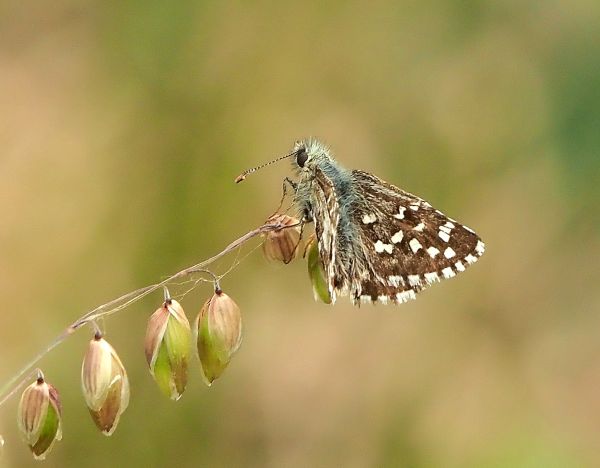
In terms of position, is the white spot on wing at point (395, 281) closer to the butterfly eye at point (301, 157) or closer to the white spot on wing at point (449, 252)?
the white spot on wing at point (449, 252)

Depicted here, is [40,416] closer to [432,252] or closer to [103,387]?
[103,387]

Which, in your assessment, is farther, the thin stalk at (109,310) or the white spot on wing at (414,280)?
the white spot on wing at (414,280)

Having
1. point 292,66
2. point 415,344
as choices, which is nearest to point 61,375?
point 415,344

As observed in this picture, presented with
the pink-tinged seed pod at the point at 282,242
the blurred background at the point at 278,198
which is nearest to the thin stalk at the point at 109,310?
the pink-tinged seed pod at the point at 282,242

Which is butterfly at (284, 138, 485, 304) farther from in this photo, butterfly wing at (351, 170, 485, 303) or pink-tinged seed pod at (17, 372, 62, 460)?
pink-tinged seed pod at (17, 372, 62, 460)

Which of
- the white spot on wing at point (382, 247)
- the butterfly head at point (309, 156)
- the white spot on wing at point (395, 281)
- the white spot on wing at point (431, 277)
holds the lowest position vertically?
the white spot on wing at point (431, 277)

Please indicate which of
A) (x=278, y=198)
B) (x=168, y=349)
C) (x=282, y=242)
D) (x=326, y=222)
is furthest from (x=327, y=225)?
(x=278, y=198)

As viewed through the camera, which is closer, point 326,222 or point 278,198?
point 326,222

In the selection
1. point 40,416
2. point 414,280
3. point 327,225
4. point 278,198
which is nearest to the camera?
point 40,416
